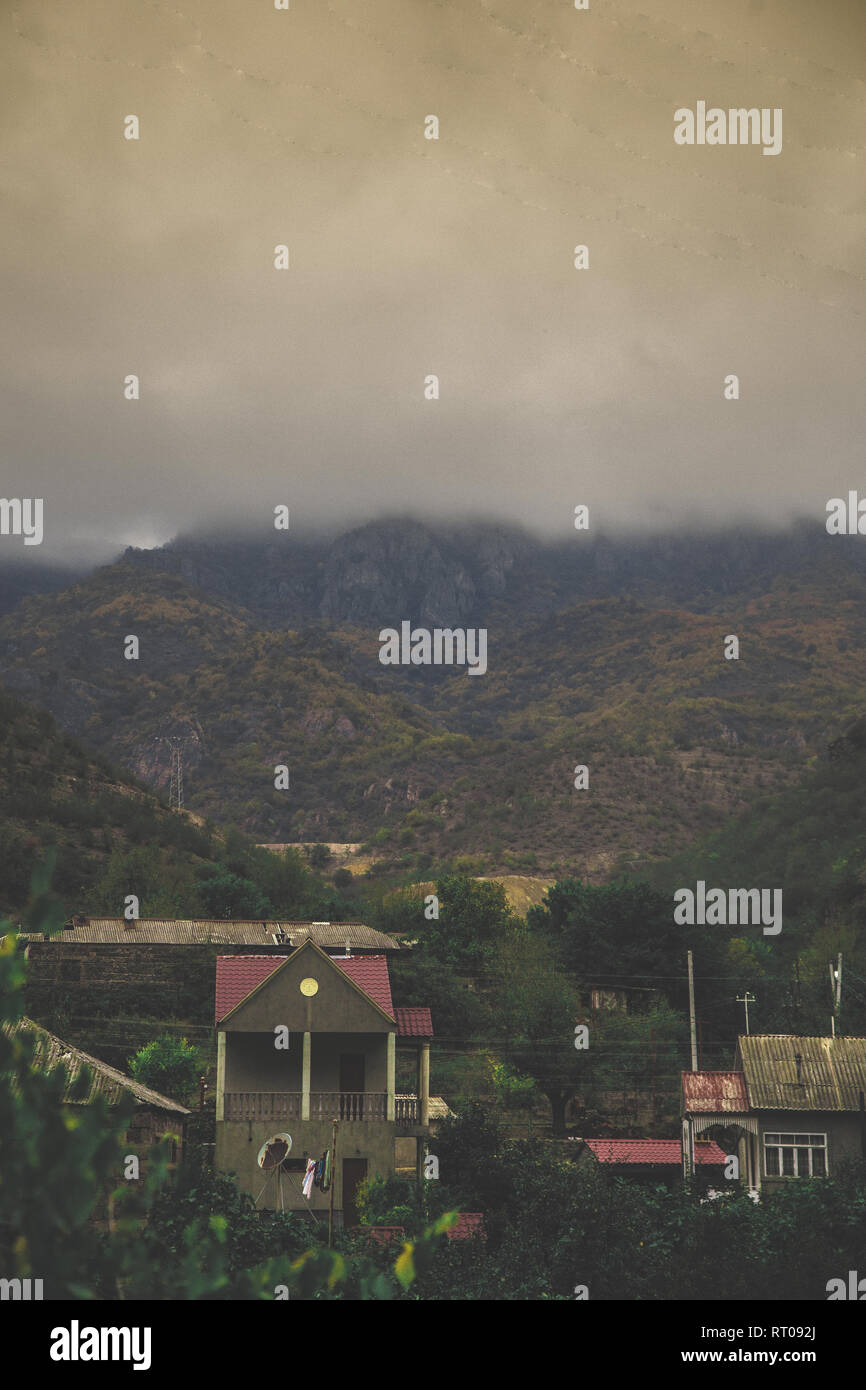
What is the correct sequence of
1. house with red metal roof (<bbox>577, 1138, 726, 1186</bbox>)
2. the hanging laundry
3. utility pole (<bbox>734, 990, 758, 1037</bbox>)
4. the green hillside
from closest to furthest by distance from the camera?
the hanging laundry < house with red metal roof (<bbox>577, 1138, 726, 1186</bbox>) < utility pole (<bbox>734, 990, 758, 1037</bbox>) < the green hillside

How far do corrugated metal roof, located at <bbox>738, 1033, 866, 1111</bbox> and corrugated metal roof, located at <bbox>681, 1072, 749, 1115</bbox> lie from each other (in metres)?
0.41

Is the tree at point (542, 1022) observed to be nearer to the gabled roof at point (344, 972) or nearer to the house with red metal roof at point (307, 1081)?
the gabled roof at point (344, 972)

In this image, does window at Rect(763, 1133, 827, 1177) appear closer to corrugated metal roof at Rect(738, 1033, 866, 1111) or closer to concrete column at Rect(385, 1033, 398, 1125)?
corrugated metal roof at Rect(738, 1033, 866, 1111)

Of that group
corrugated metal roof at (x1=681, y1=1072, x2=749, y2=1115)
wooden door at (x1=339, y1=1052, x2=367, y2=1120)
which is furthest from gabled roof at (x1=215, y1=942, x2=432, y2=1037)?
corrugated metal roof at (x1=681, y1=1072, x2=749, y2=1115)

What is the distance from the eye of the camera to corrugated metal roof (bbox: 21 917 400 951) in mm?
51750

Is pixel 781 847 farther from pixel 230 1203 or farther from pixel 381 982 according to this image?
pixel 230 1203

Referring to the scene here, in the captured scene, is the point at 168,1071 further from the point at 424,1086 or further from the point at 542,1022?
the point at 542,1022

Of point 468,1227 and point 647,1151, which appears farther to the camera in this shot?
point 647,1151

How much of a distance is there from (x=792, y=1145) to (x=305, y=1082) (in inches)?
415

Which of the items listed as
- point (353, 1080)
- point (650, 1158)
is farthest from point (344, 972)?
point (650, 1158)

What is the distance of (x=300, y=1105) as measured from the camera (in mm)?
28562

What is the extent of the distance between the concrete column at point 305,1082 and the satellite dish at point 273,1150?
0.57 meters
